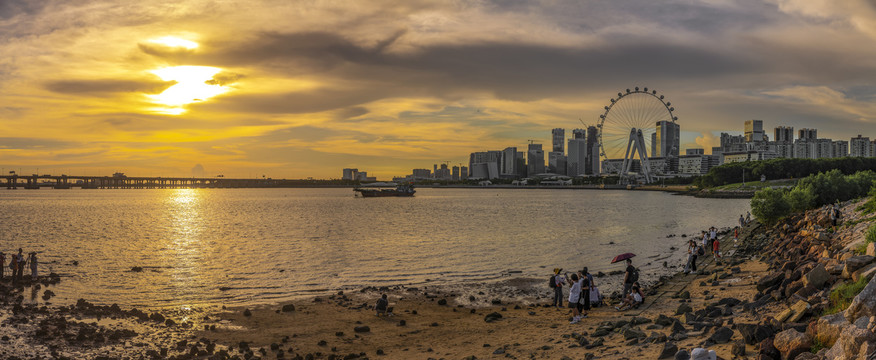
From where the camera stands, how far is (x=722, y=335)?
13797 millimetres

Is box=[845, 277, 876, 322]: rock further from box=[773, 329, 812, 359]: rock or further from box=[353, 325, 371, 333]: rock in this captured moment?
box=[353, 325, 371, 333]: rock

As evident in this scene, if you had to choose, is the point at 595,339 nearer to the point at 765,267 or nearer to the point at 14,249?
the point at 765,267

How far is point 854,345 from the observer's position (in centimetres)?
974

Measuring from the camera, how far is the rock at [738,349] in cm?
1228

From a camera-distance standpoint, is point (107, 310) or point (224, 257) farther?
point (224, 257)

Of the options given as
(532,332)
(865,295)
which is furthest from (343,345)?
(865,295)

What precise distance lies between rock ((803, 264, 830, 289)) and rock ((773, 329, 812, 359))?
15.4 ft

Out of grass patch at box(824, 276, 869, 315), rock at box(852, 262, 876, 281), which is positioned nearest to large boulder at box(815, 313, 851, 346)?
grass patch at box(824, 276, 869, 315)

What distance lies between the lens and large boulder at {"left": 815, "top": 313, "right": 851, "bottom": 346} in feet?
35.5

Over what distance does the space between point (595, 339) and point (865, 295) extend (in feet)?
26.0

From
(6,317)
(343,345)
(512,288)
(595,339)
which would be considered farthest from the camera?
(512,288)

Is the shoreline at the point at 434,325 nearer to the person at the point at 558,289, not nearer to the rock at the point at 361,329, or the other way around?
the rock at the point at 361,329

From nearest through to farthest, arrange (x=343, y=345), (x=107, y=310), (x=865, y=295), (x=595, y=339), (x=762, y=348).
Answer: (x=865, y=295)
(x=762, y=348)
(x=595, y=339)
(x=343, y=345)
(x=107, y=310)

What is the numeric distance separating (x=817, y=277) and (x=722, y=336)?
4.09 metres
